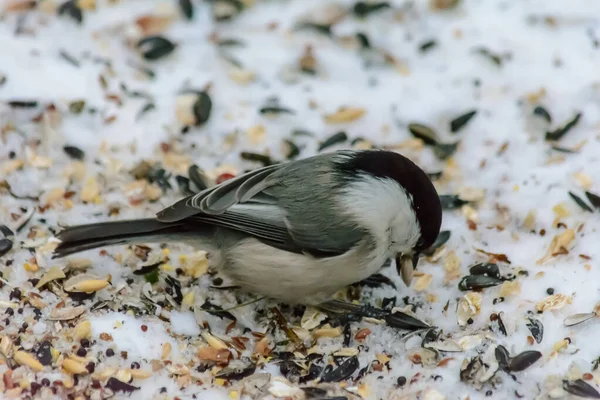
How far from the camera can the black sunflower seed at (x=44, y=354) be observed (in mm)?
1409

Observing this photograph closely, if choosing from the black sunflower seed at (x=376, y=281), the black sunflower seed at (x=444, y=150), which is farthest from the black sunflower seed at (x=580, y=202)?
the black sunflower seed at (x=376, y=281)

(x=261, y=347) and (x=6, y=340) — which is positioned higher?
(x=6, y=340)

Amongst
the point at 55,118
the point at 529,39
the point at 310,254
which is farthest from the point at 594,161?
the point at 55,118

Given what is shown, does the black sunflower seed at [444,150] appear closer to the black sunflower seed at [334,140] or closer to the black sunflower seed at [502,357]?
the black sunflower seed at [334,140]

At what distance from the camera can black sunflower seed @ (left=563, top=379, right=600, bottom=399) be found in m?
1.33

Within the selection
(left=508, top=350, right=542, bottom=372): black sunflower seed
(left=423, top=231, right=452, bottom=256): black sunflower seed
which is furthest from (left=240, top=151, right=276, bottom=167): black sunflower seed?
(left=508, top=350, right=542, bottom=372): black sunflower seed

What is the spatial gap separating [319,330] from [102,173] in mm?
762

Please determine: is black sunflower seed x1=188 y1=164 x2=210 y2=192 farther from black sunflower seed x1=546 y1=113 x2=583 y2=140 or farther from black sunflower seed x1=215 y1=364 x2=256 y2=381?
black sunflower seed x1=546 y1=113 x2=583 y2=140

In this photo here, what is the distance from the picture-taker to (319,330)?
1599mm

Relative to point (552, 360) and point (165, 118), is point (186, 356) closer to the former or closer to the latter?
point (552, 360)

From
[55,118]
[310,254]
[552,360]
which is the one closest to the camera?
[552,360]

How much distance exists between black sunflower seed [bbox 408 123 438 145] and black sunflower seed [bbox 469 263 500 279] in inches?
20.1

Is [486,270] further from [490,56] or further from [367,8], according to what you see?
[367,8]

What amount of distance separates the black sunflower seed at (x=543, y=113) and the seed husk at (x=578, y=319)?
30.5 inches
